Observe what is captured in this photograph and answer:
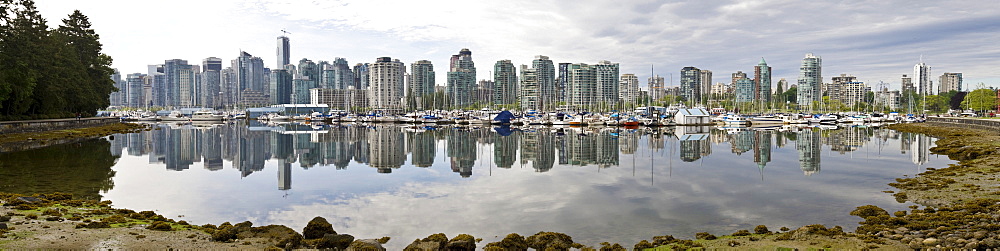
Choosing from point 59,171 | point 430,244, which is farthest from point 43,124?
point 430,244

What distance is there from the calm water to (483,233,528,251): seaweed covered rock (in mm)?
1517

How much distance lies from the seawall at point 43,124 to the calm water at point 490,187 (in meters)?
14.9

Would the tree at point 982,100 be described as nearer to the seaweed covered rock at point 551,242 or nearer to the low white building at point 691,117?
the low white building at point 691,117

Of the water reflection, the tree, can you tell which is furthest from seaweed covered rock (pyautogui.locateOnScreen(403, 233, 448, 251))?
the tree

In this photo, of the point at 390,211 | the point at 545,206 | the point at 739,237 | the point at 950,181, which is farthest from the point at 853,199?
the point at 390,211

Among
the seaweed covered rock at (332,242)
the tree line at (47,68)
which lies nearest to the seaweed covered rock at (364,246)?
the seaweed covered rock at (332,242)

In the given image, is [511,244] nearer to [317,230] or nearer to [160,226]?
[317,230]

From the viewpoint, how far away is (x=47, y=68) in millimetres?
66500

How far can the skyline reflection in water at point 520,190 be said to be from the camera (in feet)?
61.7

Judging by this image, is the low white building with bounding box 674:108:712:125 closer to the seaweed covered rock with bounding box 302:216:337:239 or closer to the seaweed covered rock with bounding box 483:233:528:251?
the seaweed covered rock with bounding box 483:233:528:251

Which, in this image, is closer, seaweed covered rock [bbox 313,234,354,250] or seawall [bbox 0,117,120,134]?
seaweed covered rock [bbox 313,234,354,250]

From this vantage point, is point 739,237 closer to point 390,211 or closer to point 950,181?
point 390,211

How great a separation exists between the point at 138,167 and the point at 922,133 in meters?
89.9

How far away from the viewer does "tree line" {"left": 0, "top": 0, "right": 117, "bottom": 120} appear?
2329 inches
